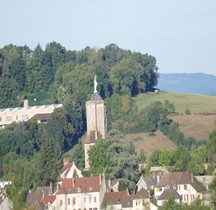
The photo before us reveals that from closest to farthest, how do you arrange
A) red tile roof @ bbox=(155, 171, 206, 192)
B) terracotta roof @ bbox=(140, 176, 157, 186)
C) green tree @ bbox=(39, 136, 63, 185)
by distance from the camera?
red tile roof @ bbox=(155, 171, 206, 192) → terracotta roof @ bbox=(140, 176, 157, 186) → green tree @ bbox=(39, 136, 63, 185)

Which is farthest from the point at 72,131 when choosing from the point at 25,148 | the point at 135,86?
the point at 135,86

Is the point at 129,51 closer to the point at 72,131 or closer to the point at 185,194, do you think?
the point at 72,131

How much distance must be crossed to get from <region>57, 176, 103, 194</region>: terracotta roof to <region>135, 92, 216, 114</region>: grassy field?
121ft

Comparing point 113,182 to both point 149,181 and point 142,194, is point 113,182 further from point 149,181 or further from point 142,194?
point 142,194

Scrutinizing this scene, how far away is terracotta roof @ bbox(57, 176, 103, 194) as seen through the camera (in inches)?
3127

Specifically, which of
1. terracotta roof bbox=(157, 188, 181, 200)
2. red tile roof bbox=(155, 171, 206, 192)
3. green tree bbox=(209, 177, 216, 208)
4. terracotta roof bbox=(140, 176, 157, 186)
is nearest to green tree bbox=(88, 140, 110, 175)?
terracotta roof bbox=(140, 176, 157, 186)

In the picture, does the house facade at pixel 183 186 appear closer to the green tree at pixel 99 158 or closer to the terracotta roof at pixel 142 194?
the terracotta roof at pixel 142 194

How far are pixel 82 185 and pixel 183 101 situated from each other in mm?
47019

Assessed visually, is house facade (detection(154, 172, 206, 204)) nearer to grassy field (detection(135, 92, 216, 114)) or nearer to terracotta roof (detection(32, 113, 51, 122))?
terracotta roof (detection(32, 113, 51, 122))

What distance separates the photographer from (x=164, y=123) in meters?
A: 111

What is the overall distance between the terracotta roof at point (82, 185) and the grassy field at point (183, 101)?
36794 mm

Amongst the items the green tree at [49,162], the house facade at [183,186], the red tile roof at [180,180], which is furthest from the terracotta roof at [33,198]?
the red tile roof at [180,180]

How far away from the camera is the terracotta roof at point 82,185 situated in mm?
79438

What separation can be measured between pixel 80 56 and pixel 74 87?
39.8ft
